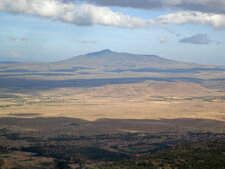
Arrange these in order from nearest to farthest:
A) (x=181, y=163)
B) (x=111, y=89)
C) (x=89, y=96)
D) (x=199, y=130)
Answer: (x=181, y=163)
(x=199, y=130)
(x=89, y=96)
(x=111, y=89)

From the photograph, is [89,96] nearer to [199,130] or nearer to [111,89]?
[111,89]

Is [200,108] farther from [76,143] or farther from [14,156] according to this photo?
[14,156]

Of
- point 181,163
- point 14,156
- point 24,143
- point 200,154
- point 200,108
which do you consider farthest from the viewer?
point 200,108

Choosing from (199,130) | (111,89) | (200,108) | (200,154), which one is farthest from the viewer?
(111,89)

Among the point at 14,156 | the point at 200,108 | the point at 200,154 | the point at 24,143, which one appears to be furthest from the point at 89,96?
the point at 200,154

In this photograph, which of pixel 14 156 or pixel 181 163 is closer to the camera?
pixel 181 163

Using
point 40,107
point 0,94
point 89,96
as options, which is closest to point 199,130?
point 40,107
